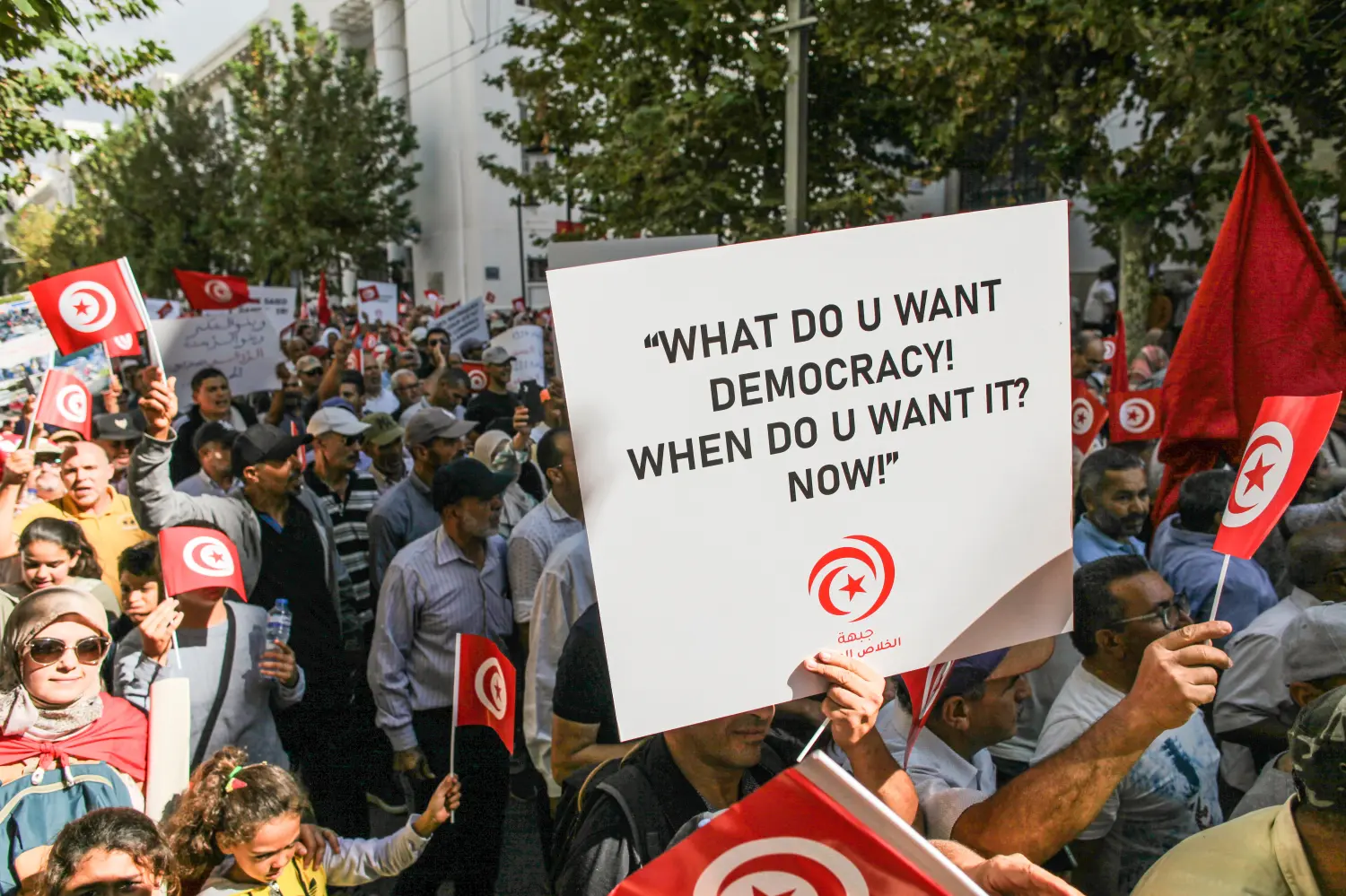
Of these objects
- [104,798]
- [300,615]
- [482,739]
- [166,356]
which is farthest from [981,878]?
[166,356]

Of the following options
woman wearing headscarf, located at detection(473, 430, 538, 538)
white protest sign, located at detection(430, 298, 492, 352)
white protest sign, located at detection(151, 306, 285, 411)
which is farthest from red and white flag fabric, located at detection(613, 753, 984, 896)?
white protest sign, located at detection(430, 298, 492, 352)

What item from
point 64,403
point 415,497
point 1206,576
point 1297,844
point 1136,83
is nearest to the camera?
point 1297,844

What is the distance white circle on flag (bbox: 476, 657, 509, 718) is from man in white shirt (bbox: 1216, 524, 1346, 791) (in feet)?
7.17

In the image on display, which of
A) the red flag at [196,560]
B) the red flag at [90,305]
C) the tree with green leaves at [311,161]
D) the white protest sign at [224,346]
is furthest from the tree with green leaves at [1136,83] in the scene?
the tree with green leaves at [311,161]

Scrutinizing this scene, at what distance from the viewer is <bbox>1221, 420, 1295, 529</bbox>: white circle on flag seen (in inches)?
88.8

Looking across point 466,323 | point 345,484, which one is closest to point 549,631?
point 345,484

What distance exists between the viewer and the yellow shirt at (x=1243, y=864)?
75.6 inches

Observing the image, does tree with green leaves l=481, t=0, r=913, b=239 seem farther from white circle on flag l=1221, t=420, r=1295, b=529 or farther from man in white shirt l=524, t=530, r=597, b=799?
white circle on flag l=1221, t=420, r=1295, b=529

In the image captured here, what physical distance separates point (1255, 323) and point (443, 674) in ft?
10.0

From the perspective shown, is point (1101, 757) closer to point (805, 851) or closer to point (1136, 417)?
point (805, 851)

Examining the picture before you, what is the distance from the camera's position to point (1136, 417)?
6.03m

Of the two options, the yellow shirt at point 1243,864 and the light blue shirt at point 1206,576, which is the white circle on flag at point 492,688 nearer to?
the yellow shirt at point 1243,864

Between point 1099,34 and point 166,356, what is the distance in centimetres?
839

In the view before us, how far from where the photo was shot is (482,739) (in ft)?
13.8
